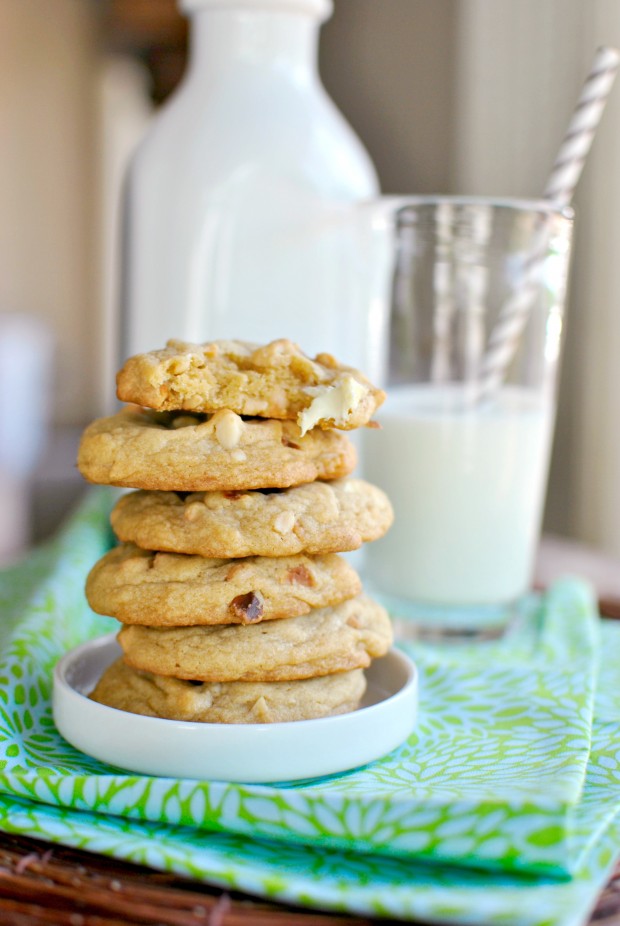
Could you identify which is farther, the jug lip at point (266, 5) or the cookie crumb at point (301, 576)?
the jug lip at point (266, 5)

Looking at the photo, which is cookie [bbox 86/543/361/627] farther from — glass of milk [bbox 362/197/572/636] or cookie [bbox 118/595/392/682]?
glass of milk [bbox 362/197/572/636]

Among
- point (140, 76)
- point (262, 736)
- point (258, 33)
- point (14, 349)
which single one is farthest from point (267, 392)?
point (140, 76)

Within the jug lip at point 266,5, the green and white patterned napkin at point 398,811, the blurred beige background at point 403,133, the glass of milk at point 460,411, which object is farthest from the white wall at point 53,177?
the green and white patterned napkin at point 398,811

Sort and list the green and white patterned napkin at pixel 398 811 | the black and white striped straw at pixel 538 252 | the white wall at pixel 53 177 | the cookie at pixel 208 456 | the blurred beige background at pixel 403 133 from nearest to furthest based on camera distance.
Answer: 1. the green and white patterned napkin at pixel 398 811
2. the cookie at pixel 208 456
3. the black and white striped straw at pixel 538 252
4. the blurred beige background at pixel 403 133
5. the white wall at pixel 53 177

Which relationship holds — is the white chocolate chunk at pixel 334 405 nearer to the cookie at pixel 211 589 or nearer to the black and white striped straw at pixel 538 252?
the cookie at pixel 211 589

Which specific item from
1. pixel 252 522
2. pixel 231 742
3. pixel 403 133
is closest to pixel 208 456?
pixel 252 522

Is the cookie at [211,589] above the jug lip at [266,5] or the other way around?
the other way around

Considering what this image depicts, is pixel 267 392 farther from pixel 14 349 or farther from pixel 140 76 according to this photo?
pixel 140 76
